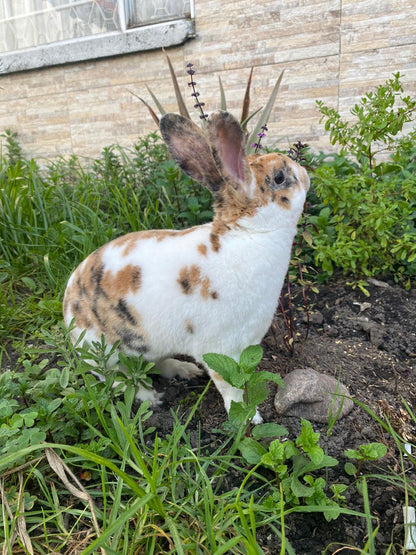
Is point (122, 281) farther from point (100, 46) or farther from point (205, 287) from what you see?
point (100, 46)

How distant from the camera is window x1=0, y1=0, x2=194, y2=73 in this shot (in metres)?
4.74

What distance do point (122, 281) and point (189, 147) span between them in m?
0.55

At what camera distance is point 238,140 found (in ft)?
4.86

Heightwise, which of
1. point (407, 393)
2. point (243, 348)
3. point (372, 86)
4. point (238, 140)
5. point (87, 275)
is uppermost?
point (372, 86)

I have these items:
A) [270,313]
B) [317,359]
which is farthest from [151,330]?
[317,359]

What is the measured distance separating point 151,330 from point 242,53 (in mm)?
3726

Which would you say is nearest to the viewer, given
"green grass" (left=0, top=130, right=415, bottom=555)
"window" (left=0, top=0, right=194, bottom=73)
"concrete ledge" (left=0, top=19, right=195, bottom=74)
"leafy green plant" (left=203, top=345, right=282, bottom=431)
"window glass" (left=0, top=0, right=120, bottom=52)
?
"green grass" (left=0, top=130, right=415, bottom=555)

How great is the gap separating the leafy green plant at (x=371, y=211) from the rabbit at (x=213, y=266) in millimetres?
1080

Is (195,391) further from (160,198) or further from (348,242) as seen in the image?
(160,198)

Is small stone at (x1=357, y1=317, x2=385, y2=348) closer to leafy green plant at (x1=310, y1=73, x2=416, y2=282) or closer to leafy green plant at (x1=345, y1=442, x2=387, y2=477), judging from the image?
leafy green plant at (x1=310, y1=73, x2=416, y2=282)

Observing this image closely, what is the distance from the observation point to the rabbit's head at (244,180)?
1.58 m

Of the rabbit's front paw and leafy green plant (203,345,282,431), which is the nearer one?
leafy green plant (203,345,282,431)

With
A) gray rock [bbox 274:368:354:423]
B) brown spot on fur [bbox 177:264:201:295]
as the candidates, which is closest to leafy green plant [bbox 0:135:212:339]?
brown spot on fur [bbox 177:264:201:295]

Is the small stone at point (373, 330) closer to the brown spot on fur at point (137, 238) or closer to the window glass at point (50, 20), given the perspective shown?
the brown spot on fur at point (137, 238)
